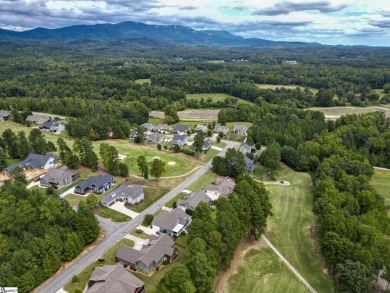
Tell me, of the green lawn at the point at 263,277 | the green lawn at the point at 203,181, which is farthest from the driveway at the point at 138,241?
the green lawn at the point at 203,181

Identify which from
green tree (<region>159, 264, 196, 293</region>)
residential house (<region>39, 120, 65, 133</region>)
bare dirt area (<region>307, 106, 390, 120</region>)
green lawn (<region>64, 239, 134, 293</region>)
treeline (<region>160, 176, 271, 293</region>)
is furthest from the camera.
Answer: bare dirt area (<region>307, 106, 390, 120</region>)

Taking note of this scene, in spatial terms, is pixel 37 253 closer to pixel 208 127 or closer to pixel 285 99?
pixel 208 127

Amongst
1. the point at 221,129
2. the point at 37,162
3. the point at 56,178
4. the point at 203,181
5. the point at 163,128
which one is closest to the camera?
the point at 56,178

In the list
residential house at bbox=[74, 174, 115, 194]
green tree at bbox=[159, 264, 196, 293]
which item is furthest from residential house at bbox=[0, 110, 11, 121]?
green tree at bbox=[159, 264, 196, 293]

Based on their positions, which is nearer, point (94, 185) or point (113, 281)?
point (113, 281)

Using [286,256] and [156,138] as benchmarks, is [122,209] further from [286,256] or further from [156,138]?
[156,138]

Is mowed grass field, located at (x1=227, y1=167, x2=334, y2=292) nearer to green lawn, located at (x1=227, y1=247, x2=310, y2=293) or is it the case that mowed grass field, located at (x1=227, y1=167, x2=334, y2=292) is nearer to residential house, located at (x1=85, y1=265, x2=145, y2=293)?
green lawn, located at (x1=227, y1=247, x2=310, y2=293)

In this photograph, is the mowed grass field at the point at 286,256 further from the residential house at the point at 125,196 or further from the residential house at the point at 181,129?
the residential house at the point at 181,129

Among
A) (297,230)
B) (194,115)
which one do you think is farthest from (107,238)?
(194,115)
